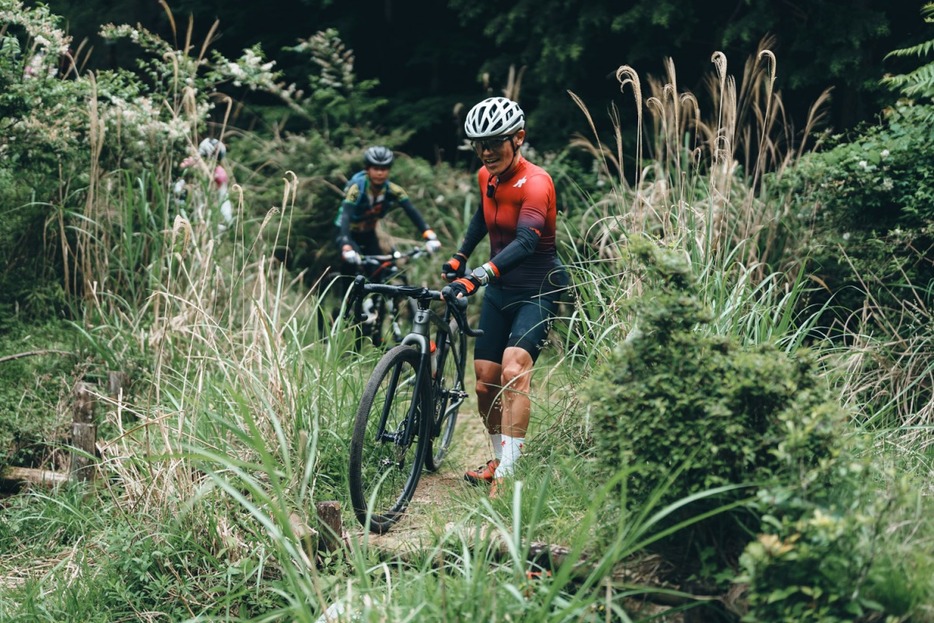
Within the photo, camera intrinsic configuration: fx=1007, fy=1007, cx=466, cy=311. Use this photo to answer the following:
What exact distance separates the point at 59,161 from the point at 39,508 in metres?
2.60

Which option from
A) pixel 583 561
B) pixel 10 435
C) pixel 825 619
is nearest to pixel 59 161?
pixel 10 435

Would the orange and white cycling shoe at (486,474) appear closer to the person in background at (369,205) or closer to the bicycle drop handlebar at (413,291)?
the bicycle drop handlebar at (413,291)

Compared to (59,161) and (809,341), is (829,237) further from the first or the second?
(59,161)

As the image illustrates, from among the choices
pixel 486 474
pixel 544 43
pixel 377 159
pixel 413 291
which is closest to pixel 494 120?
pixel 413 291

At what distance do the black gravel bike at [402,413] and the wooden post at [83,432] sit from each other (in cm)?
163

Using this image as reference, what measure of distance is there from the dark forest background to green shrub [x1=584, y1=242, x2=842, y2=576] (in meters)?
3.34

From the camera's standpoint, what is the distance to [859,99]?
29.0 ft

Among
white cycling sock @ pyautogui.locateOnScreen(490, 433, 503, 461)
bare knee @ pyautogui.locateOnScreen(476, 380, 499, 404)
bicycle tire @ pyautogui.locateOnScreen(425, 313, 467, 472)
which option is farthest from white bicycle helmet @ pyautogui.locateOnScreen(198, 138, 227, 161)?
white cycling sock @ pyautogui.locateOnScreen(490, 433, 503, 461)

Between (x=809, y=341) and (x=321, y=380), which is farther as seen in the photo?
(x=809, y=341)

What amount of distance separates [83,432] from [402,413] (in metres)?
1.79

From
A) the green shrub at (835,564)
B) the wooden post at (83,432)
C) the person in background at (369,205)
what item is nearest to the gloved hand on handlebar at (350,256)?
the person in background at (369,205)

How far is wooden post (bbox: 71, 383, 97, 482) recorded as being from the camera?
18.3 ft

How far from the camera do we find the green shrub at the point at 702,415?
343 centimetres

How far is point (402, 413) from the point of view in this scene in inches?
215
